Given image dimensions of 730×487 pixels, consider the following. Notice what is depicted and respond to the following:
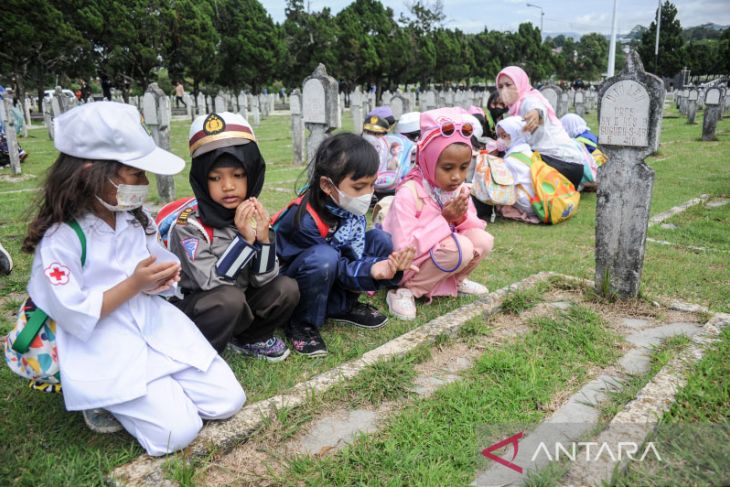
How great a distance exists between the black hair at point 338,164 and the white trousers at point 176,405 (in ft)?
3.62

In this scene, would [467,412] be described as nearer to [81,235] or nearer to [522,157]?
[81,235]

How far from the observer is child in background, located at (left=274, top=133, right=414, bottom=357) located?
2.97 m

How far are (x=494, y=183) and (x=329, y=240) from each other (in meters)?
3.47

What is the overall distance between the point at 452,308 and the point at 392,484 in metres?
1.78

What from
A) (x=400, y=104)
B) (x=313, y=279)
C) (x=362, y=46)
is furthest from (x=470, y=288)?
(x=362, y=46)

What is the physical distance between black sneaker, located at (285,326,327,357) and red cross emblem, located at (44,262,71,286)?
4.17ft

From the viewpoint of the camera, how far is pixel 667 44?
5112 cm

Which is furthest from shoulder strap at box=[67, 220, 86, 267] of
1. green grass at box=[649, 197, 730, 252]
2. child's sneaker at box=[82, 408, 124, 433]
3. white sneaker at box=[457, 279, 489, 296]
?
green grass at box=[649, 197, 730, 252]

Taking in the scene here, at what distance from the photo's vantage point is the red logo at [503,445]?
201 centimetres

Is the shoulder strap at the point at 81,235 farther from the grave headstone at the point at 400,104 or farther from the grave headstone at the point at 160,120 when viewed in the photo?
the grave headstone at the point at 400,104

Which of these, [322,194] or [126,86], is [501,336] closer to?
[322,194]

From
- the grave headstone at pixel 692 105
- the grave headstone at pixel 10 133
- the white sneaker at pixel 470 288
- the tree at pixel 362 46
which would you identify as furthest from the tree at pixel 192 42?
the white sneaker at pixel 470 288

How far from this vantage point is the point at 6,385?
8.45 ft

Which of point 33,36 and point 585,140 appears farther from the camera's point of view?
point 33,36
